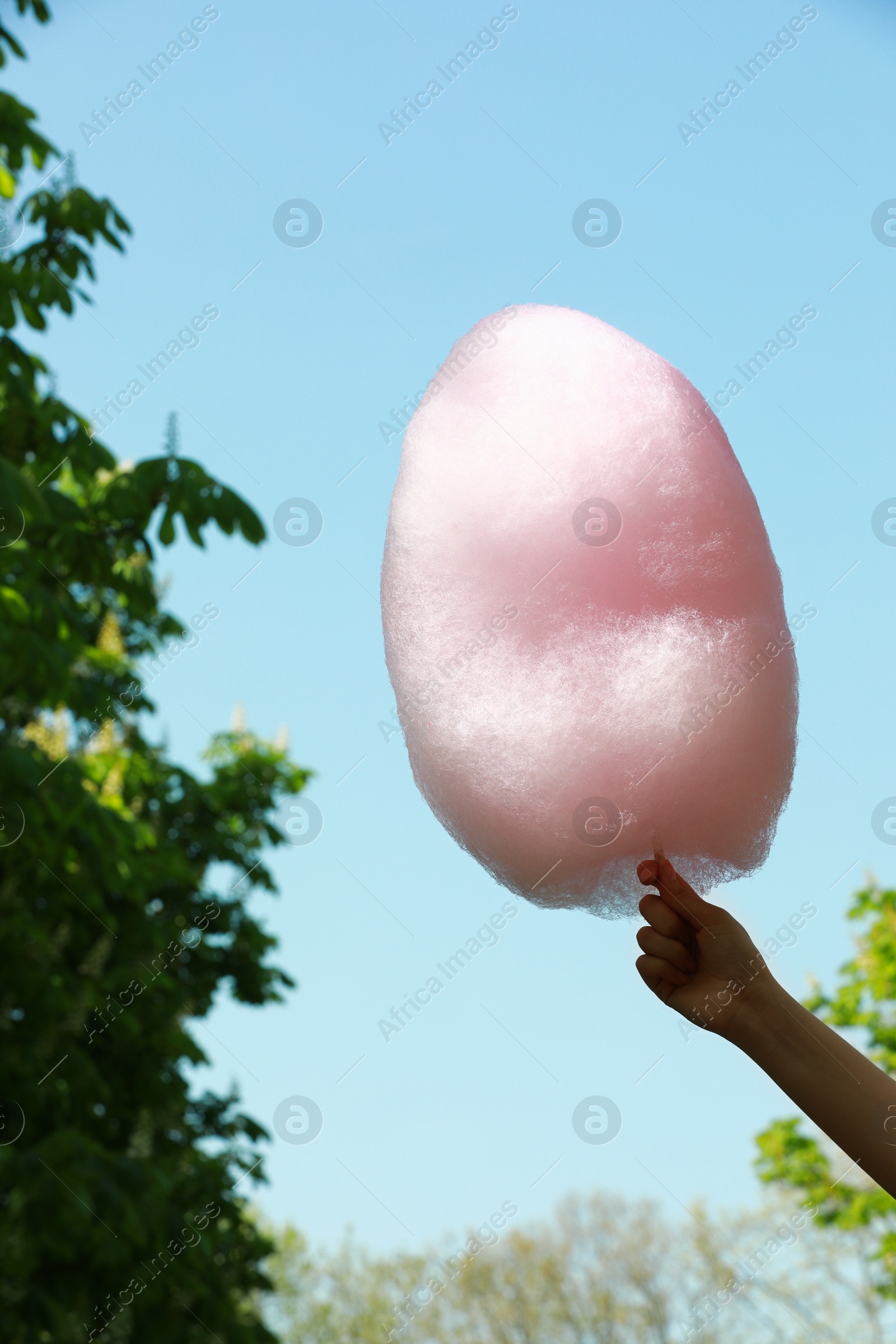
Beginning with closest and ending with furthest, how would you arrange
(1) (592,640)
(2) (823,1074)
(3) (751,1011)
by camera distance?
1. (2) (823,1074)
2. (3) (751,1011)
3. (1) (592,640)

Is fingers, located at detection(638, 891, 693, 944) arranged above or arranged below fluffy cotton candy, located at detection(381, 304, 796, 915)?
below

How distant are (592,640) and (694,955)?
58 centimetres

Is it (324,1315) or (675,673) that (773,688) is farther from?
(324,1315)

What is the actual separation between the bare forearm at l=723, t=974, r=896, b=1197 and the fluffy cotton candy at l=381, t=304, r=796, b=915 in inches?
13.0

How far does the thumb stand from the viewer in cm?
188

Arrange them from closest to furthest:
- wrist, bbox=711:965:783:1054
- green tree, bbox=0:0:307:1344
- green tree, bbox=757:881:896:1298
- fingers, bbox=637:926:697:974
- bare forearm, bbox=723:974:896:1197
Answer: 1. bare forearm, bbox=723:974:896:1197
2. wrist, bbox=711:965:783:1054
3. fingers, bbox=637:926:697:974
4. green tree, bbox=0:0:307:1344
5. green tree, bbox=757:881:896:1298

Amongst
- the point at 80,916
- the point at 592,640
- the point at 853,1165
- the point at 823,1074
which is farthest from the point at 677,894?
the point at 853,1165

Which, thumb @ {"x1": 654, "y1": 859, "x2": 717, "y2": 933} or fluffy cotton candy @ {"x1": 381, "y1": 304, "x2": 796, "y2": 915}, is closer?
thumb @ {"x1": 654, "y1": 859, "x2": 717, "y2": 933}

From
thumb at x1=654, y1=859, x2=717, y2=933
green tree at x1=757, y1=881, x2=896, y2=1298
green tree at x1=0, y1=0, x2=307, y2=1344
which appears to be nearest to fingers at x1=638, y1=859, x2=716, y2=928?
thumb at x1=654, y1=859, x2=717, y2=933

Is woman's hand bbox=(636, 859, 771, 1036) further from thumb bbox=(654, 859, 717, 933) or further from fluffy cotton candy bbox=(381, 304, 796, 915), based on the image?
fluffy cotton candy bbox=(381, 304, 796, 915)

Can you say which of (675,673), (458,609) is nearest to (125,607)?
(458,609)

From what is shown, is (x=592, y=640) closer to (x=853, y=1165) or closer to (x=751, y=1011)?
(x=751, y=1011)

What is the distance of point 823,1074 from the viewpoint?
170cm

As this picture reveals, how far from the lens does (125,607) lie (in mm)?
4973
